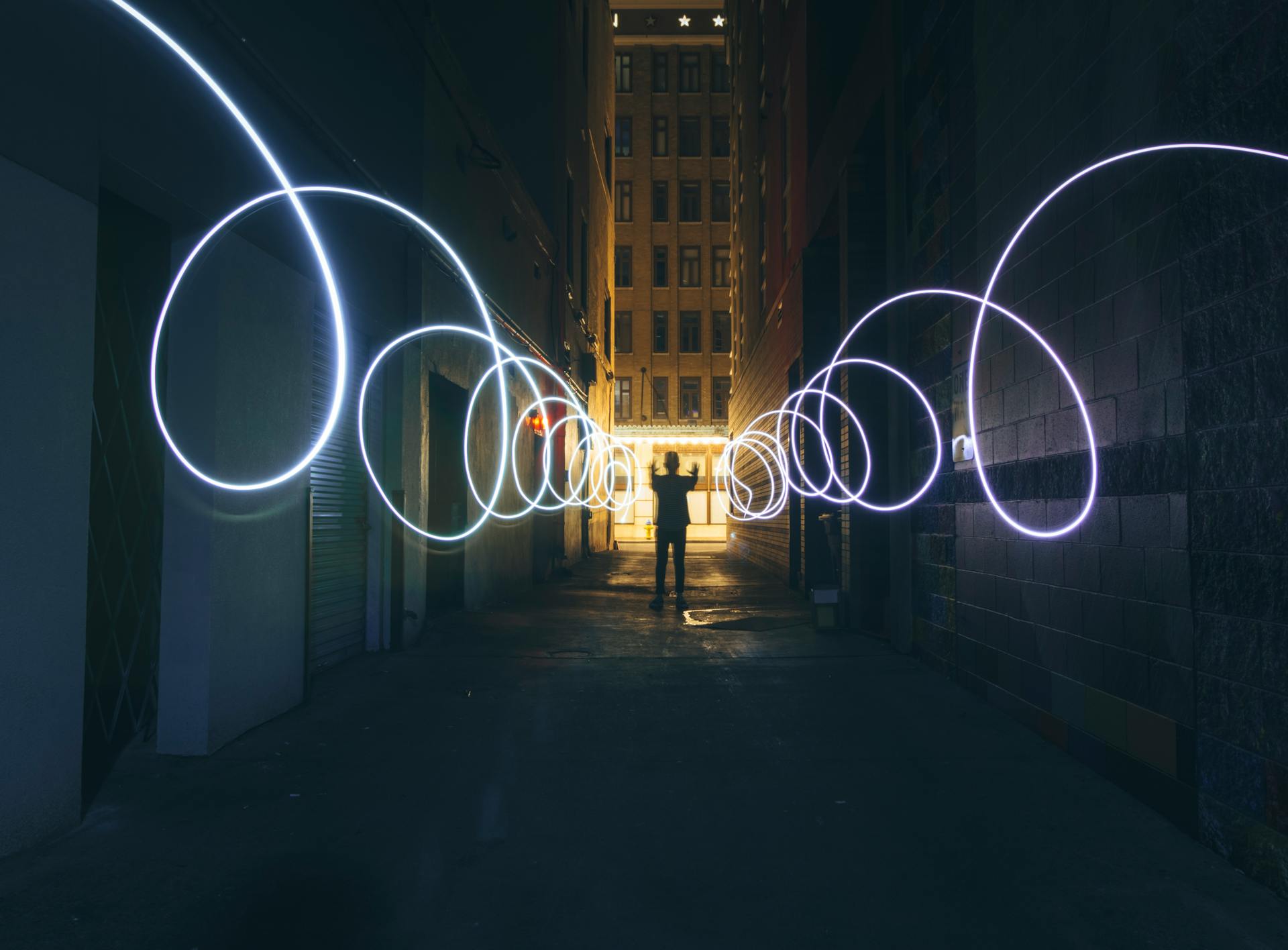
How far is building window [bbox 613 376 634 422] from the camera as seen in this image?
37.5m

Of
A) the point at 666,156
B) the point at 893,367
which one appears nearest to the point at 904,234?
the point at 893,367

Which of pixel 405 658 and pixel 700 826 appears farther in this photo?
pixel 405 658

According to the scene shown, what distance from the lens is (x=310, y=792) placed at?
4.01 meters

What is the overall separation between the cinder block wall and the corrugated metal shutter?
481 cm

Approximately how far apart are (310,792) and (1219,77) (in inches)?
189

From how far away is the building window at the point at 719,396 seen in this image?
37.5m

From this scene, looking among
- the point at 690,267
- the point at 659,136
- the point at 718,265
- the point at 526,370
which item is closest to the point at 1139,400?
the point at 526,370

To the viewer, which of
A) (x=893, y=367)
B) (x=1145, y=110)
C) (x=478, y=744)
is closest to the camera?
(x=1145, y=110)

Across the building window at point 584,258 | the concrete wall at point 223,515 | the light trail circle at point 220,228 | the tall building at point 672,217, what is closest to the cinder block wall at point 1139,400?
the light trail circle at point 220,228

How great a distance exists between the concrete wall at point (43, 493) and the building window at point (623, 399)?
3399cm

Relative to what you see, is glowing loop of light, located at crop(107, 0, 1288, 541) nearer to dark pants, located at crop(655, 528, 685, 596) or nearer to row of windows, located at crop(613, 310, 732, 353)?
dark pants, located at crop(655, 528, 685, 596)

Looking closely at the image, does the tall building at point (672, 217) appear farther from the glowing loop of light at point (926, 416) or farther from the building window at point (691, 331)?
the glowing loop of light at point (926, 416)

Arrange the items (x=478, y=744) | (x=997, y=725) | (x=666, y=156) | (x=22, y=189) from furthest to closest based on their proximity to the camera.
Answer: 1. (x=666, y=156)
2. (x=997, y=725)
3. (x=478, y=744)
4. (x=22, y=189)

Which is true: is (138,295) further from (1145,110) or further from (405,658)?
(1145,110)
